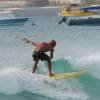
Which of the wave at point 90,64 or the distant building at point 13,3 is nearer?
the wave at point 90,64

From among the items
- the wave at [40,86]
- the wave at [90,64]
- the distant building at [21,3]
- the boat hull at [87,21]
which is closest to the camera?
the wave at [40,86]

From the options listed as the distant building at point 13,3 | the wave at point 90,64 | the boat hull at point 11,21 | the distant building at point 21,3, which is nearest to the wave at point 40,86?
the wave at point 90,64

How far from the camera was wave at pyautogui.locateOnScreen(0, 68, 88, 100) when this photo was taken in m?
11.7

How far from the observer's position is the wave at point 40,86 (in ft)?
38.3

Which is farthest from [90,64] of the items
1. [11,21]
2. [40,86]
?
[11,21]

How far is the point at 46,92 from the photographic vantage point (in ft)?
39.0

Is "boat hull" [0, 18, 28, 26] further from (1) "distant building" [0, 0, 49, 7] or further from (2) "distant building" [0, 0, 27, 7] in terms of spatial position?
(2) "distant building" [0, 0, 27, 7]

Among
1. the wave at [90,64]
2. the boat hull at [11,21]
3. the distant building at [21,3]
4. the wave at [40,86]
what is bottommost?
the distant building at [21,3]

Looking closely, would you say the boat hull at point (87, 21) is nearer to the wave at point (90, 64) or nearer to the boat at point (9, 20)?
the boat at point (9, 20)

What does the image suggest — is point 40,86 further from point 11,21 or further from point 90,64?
point 11,21

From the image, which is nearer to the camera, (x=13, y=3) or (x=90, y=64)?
(x=90, y=64)

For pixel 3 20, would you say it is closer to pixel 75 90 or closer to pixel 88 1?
pixel 75 90

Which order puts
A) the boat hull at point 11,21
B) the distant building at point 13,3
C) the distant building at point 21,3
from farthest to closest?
the distant building at point 21,3, the distant building at point 13,3, the boat hull at point 11,21

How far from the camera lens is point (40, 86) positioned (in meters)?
11.9
